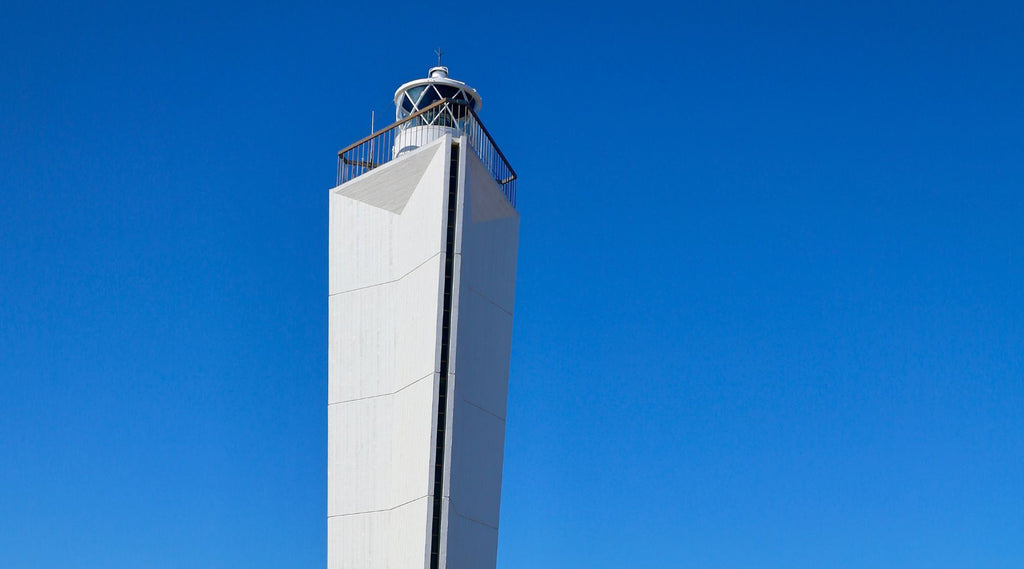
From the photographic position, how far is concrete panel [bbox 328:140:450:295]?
1387 inches

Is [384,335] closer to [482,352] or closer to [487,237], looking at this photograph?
[482,352]

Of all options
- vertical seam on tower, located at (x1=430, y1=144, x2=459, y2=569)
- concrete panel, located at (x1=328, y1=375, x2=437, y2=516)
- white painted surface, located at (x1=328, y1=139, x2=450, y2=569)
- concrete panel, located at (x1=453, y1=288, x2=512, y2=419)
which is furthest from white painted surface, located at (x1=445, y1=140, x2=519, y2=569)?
concrete panel, located at (x1=328, y1=375, x2=437, y2=516)

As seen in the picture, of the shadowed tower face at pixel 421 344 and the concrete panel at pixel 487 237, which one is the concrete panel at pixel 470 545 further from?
the concrete panel at pixel 487 237

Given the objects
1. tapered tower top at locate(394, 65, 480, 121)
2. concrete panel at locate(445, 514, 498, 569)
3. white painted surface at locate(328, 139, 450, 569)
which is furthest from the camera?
tapered tower top at locate(394, 65, 480, 121)

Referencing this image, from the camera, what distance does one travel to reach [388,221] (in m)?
37.0

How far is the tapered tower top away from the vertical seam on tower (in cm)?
396

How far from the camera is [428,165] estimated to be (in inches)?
1410

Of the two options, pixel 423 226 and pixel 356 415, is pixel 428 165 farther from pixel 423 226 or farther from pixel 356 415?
pixel 356 415

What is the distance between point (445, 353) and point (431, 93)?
9.57 meters

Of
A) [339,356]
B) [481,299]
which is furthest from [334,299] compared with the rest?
[481,299]

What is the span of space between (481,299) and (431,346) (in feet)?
9.51

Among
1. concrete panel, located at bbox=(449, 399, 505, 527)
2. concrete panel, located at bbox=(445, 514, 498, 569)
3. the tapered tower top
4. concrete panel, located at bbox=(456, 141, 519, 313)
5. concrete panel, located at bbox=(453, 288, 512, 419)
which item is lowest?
concrete panel, located at bbox=(445, 514, 498, 569)

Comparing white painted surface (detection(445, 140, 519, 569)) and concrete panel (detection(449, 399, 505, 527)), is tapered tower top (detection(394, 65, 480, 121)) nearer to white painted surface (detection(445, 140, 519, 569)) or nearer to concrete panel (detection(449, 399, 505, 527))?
white painted surface (detection(445, 140, 519, 569))

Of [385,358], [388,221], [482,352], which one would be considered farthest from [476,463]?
[388,221]
